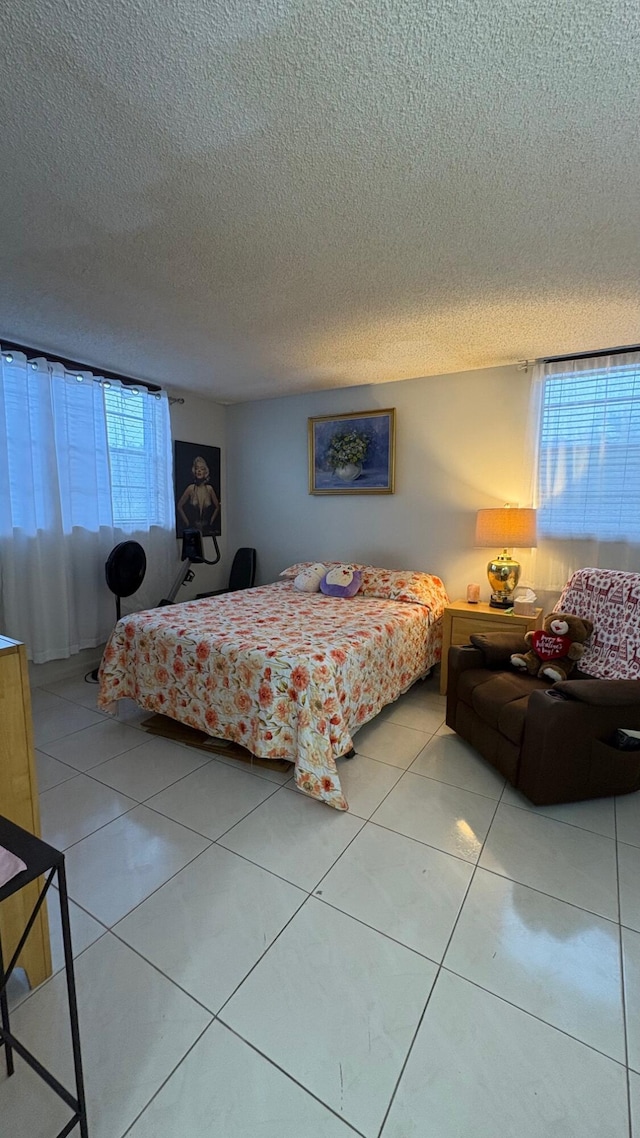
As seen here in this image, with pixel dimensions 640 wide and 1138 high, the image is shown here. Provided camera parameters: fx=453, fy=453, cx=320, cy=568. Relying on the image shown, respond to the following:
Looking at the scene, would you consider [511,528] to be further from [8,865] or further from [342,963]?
[8,865]

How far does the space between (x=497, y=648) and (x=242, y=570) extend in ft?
9.16

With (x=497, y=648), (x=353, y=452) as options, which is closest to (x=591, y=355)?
(x=353, y=452)

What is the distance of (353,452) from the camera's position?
12.7 feet

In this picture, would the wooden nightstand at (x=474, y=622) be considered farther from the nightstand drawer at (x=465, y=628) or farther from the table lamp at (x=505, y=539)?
the table lamp at (x=505, y=539)

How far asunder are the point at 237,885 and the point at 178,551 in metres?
3.19

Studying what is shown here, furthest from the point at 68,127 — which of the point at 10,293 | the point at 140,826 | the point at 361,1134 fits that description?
the point at 361,1134

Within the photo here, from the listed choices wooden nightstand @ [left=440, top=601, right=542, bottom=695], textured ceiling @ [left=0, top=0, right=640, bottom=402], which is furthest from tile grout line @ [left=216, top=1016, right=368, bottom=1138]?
textured ceiling @ [left=0, top=0, right=640, bottom=402]

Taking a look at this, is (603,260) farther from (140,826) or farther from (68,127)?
(140,826)

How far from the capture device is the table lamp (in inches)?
116

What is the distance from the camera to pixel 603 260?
189 centimetres

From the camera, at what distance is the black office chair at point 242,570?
15.0 ft

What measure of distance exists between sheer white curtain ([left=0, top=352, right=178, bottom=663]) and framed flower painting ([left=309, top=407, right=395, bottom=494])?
53.4 inches

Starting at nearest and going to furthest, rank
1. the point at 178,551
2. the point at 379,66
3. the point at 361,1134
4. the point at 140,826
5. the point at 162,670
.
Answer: the point at 361,1134 < the point at 379,66 < the point at 140,826 < the point at 162,670 < the point at 178,551

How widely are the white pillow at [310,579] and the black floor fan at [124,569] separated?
1.22 m
